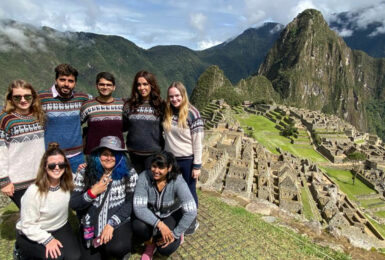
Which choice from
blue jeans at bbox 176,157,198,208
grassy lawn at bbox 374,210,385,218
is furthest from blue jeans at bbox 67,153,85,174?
grassy lawn at bbox 374,210,385,218

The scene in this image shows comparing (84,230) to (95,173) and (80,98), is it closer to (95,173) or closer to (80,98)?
(95,173)

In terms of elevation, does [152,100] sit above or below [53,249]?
above

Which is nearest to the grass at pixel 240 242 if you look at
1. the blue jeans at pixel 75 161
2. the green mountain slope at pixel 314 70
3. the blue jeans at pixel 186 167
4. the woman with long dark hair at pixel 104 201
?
the woman with long dark hair at pixel 104 201

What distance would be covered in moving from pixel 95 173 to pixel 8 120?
1436 mm

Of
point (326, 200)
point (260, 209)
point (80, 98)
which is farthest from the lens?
point (326, 200)

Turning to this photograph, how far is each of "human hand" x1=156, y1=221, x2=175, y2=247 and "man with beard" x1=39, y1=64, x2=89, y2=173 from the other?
1842 mm

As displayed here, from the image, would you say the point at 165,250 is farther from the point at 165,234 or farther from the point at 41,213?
the point at 41,213

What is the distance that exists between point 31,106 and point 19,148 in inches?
25.5

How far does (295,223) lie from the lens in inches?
224

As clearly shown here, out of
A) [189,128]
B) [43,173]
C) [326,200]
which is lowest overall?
[326,200]

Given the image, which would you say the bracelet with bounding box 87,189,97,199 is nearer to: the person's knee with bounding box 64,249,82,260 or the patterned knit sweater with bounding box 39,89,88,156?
the person's knee with bounding box 64,249,82,260

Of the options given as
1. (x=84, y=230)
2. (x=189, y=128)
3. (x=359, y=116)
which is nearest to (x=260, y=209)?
(x=189, y=128)

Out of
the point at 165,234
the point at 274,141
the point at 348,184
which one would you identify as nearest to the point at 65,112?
the point at 165,234

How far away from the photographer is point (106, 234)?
139 inches
